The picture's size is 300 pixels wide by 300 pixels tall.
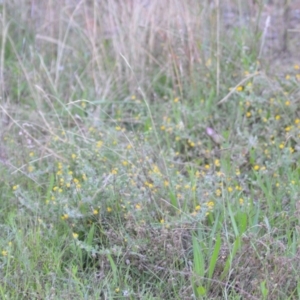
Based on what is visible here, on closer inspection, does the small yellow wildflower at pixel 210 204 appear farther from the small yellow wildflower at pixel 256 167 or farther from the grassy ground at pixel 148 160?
the small yellow wildflower at pixel 256 167

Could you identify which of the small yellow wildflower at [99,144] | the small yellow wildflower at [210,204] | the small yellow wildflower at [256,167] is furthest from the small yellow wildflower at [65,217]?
the small yellow wildflower at [256,167]

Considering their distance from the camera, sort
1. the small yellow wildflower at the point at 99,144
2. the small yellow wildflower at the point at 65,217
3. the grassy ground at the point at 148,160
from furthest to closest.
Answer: the small yellow wildflower at the point at 99,144 < the small yellow wildflower at the point at 65,217 < the grassy ground at the point at 148,160

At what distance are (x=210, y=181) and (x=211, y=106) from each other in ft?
3.23

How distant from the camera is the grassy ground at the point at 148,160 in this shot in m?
2.77

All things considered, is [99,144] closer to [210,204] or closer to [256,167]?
[210,204]

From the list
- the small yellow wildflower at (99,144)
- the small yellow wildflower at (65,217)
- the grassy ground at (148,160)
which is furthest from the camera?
the small yellow wildflower at (99,144)

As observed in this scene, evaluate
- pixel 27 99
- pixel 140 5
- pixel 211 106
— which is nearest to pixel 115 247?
pixel 211 106

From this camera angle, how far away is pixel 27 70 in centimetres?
458

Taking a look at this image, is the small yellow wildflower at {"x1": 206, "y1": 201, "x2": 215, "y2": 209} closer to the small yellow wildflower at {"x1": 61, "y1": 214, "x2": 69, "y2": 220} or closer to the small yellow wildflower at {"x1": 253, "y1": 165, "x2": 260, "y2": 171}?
the small yellow wildflower at {"x1": 253, "y1": 165, "x2": 260, "y2": 171}

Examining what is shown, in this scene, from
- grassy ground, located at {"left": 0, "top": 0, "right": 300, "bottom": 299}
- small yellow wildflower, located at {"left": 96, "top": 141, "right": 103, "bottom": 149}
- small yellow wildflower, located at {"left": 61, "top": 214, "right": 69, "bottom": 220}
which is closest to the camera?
grassy ground, located at {"left": 0, "top": 0, "right": 300, "bottom": 299}

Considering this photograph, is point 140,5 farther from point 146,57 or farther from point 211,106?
point 211,106

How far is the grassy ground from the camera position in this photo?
109 inches

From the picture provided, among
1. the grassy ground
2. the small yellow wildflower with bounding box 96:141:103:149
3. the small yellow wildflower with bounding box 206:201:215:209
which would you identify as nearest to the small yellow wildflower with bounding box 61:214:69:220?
the grassy ground

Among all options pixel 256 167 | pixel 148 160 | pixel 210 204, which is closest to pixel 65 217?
pixel 148 160
